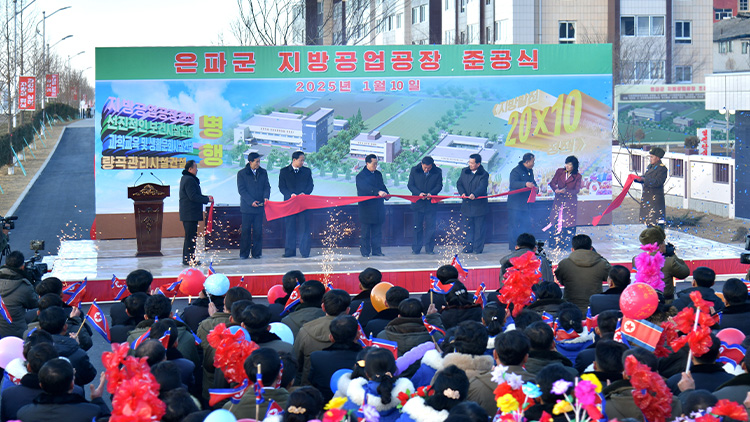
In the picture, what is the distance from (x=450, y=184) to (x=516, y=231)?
2.28 metres

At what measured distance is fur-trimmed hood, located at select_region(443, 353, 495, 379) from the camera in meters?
5.46

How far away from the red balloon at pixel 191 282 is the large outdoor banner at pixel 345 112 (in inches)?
322

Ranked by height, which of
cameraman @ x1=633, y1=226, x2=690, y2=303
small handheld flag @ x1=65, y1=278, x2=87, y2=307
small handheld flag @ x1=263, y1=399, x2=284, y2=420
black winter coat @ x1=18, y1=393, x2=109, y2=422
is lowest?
black winter coat @ x1=18, y1=393, x2=109, y2=422

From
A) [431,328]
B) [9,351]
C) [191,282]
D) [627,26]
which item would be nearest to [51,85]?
[627,26]

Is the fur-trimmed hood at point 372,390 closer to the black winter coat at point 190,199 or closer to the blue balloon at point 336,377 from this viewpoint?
the blue balloon at point 336,377

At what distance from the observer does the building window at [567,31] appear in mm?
48000

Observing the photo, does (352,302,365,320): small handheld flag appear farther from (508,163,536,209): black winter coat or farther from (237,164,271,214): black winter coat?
(508,163,536,209): black winter coat

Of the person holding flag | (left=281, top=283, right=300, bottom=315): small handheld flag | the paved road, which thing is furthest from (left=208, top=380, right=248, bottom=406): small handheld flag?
the paved road

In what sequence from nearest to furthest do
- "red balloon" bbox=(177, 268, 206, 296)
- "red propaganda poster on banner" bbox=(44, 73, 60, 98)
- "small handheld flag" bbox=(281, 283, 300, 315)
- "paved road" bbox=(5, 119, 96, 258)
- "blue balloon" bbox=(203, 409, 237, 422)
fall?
"blue balloon" bbox=(203, 409, 237, 422) < "small handheld flag" bbox=(281, 283, 300, 315) < "red balloon" bbox=(177, 268, 206, 296) < "paved road" bbox=(5, 119, 96, 258) < "red propaganda poster on banner" bbox=(44, 73, 60, 98)

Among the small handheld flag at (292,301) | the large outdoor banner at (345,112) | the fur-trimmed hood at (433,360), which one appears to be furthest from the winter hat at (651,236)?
the large outdoor banner at (345,112)

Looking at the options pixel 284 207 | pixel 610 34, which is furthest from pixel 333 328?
pixel 610 34

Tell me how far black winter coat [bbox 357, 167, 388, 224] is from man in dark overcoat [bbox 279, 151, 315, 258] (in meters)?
0.86

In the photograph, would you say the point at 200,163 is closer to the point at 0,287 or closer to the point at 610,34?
the point at 0,287

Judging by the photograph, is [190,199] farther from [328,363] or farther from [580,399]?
[580,399]
